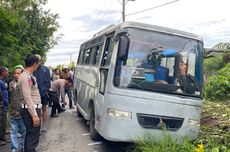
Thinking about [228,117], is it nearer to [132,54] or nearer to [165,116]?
[165,116]

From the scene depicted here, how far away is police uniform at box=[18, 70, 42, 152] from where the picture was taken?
5.43 meters

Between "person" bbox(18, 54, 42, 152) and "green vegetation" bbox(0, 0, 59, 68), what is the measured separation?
5125 mm

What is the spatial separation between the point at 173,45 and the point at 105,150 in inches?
105

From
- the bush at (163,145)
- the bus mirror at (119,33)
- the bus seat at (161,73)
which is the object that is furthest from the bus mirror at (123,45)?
the bush at (163,145)

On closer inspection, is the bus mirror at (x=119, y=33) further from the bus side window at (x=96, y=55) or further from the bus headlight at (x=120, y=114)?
the bus side window at (x=96, y=55)

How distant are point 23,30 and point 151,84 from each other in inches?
456

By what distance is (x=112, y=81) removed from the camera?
20.8ft

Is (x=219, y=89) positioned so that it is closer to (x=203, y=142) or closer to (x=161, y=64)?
(x=203, y=142)

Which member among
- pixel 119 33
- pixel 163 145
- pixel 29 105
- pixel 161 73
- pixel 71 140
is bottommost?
pixel 71 140

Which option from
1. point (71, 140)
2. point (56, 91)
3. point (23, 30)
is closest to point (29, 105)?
point (71, 140)

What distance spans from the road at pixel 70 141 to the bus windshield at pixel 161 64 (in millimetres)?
1589

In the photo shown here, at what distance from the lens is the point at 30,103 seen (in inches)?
213

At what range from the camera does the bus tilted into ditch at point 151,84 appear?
20.5 ft

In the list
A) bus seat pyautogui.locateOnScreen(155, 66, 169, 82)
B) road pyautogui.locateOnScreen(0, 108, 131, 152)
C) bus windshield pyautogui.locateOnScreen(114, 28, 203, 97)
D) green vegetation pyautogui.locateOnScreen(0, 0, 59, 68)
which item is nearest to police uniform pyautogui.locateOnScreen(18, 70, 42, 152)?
bus windshield pyautogui.locateOnScreen(114, 28, 203, 97)
